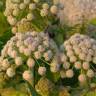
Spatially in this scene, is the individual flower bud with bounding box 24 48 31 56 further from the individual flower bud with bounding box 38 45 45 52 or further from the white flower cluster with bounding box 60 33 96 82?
the white flower cluster with bounding box 60 33 96 82

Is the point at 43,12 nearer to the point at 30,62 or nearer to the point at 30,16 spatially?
the point at 30,16

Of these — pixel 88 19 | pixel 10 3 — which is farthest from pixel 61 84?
pixel 88 19

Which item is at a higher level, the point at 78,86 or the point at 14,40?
the point at 14,40

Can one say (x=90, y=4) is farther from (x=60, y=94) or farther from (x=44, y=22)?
(x=60, y=94)

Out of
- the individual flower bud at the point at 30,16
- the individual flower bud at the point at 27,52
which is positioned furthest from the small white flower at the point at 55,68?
the individual flower bud at the point at 30,16

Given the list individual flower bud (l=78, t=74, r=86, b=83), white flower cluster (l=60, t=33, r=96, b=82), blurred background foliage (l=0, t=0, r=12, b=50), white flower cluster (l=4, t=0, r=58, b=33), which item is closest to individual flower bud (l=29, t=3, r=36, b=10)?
white flower cluster (l=4, t=0, r=58, b=33)

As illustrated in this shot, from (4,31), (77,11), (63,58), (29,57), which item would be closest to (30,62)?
A: (29,57)

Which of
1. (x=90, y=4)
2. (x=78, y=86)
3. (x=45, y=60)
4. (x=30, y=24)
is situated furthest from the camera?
(x=90, y=4)
